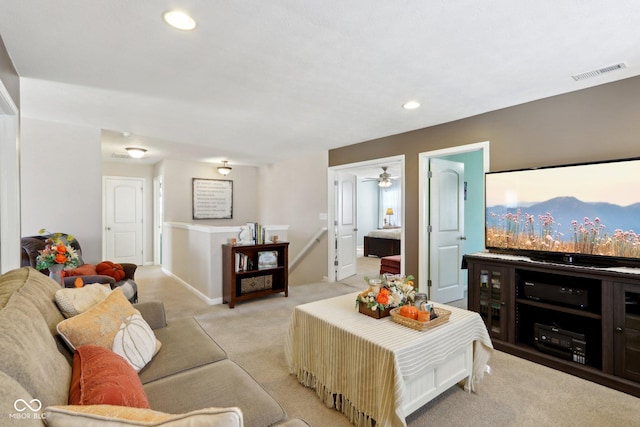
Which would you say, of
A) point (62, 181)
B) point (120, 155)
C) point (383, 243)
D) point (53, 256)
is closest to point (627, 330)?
point (53, 256)

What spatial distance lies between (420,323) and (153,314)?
5.79 ft

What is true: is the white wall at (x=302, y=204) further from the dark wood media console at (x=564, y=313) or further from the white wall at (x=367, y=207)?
the white wall at (x=367, y=207)

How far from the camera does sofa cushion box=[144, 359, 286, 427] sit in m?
1.23

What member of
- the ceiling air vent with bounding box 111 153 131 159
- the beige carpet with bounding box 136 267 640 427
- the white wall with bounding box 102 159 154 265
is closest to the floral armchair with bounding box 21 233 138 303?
the beige carpet with bounding box 136 267 640 427

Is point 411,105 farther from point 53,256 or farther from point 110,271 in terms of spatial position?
point 110,271

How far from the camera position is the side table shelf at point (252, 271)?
4.11m

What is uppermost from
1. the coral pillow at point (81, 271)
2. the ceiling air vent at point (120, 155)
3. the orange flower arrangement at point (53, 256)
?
the ceiling air vent at point (120, 155)

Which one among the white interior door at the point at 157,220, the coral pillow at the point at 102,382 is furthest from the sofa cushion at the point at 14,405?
the white interior door at the point at 157,220

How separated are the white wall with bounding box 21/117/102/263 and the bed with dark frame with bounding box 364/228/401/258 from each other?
6274mm

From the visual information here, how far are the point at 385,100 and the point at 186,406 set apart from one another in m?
2.86

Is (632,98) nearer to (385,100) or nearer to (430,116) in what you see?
(430,116)

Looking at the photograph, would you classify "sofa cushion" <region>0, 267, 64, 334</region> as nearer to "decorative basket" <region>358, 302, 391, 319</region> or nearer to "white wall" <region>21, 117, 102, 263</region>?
"decorative basket" <region>358, 302, 391, 319</region>

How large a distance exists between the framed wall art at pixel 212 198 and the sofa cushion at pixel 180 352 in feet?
16.6

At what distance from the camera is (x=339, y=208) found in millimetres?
5582
